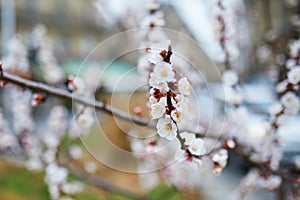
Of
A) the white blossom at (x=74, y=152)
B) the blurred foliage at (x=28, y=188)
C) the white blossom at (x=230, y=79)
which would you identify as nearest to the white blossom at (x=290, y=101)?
the white blossom at (x=230, y=79)

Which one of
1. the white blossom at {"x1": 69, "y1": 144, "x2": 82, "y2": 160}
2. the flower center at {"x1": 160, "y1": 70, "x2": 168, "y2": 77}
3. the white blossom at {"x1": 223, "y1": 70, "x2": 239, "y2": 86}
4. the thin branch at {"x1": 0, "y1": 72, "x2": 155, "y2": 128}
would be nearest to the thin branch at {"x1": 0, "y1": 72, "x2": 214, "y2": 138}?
the thin branch at {"x1": 0, "y1": 72, "x2": 155, "y2": 128}

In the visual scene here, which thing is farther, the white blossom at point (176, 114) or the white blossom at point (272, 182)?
the white blossom at point (272, 182)

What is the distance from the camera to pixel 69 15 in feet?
17.3

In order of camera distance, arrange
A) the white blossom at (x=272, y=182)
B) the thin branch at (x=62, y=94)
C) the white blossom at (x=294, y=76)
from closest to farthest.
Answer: the thin branch at (x=62, y=94), the white blossom at (x=294, y=76), the white blossom at (x=272, y=182)

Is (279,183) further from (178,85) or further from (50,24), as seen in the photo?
(50,24)

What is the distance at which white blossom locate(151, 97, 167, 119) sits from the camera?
1.53ft

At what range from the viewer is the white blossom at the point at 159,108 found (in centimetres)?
46

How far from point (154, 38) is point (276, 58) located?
0.94m

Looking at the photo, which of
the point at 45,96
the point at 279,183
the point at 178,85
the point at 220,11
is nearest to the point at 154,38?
the point at 220,11

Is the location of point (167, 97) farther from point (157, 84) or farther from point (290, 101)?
point (290, 101)

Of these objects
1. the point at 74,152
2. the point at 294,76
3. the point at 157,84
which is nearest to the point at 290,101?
the point at 294,76

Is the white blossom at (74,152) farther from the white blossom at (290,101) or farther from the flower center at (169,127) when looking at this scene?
the flower center at (169,127)

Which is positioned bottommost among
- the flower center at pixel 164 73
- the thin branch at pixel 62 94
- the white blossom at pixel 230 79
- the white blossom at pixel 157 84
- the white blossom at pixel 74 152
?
the white blossom at pixel 157 84

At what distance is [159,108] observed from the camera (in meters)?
0.47
